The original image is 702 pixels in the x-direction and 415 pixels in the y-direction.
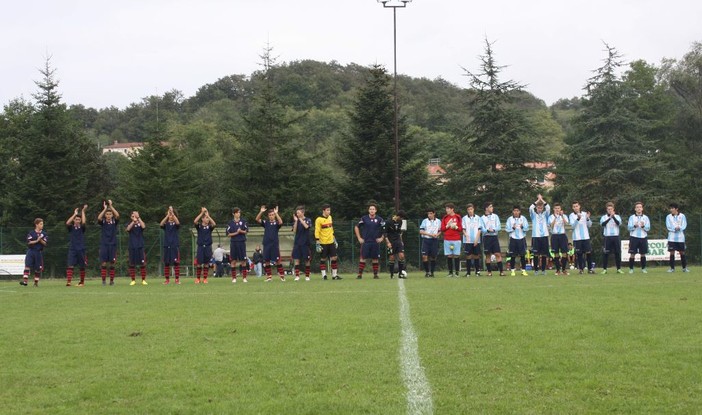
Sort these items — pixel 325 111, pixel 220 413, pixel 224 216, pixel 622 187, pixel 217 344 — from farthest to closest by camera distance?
pixel 325 111
pixel 622 187
pixel 224 216
pixel 217 344
pixel 220 413

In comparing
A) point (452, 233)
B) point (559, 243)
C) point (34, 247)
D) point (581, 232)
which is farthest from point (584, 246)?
point (34, 247)

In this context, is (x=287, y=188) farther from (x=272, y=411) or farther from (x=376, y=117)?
(x=272, y=411)

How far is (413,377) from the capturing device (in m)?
7.16

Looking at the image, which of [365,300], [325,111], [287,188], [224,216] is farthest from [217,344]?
[325,111]

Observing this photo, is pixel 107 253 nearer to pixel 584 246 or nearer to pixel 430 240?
pixel 430 240

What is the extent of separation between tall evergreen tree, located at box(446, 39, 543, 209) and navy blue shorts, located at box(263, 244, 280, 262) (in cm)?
2860

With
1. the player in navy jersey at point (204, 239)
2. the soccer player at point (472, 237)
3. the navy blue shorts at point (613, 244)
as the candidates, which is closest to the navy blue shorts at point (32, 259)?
the player in navy jersey at point (204, 239)

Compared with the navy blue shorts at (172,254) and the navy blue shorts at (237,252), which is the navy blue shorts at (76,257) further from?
the navy blue shorts at (237,252)

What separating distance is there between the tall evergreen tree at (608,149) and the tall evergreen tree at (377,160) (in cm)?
1366

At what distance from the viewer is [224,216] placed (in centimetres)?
5022

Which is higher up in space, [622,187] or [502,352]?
[622,187]

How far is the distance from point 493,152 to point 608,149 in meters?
8.25

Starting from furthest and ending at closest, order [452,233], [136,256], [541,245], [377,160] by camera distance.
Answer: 1. [377,160]
2. [541,245]
3. [452,233]
4. [136,256]

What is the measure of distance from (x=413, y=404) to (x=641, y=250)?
1925 cm
